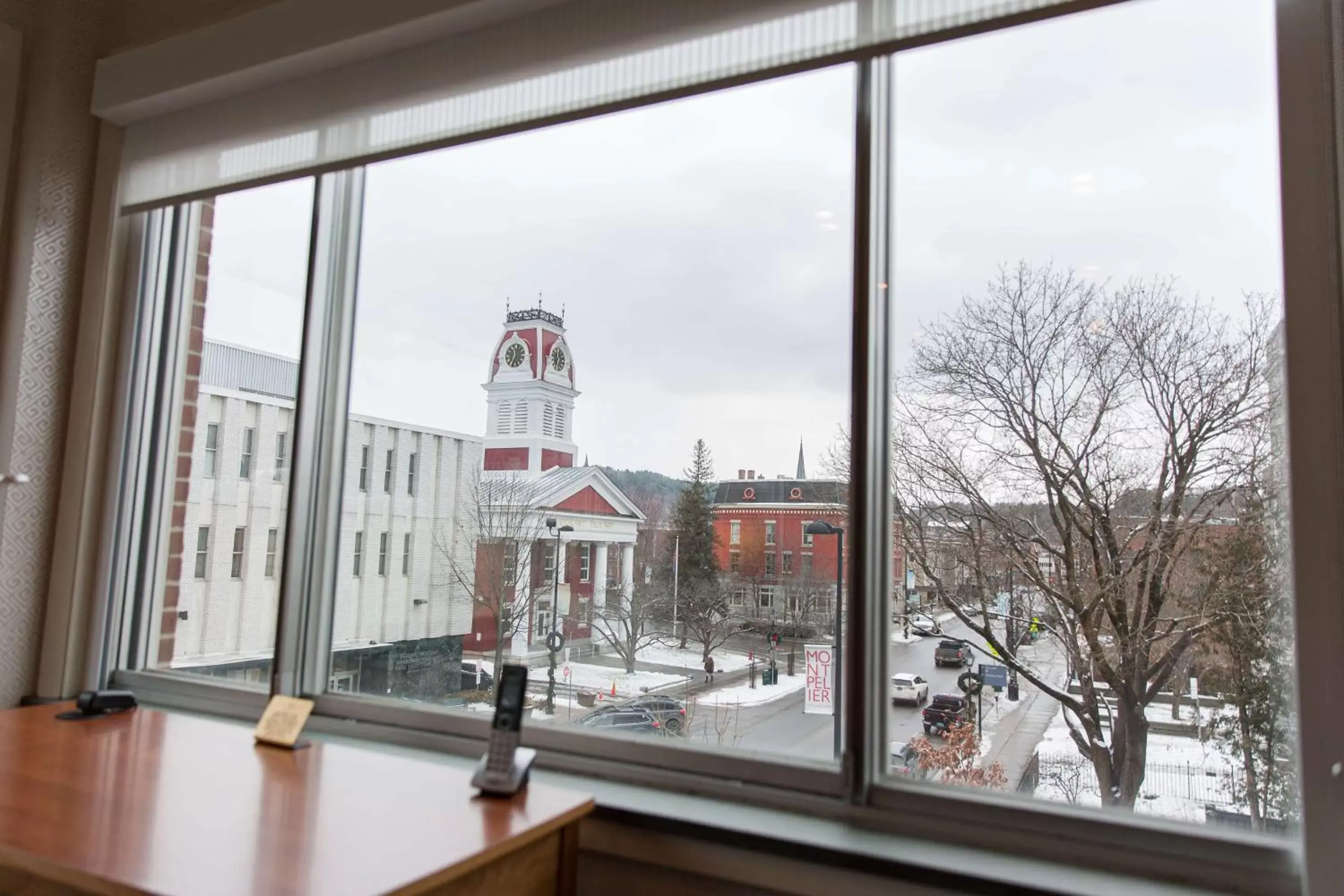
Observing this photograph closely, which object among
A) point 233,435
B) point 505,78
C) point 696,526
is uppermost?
point 505,78

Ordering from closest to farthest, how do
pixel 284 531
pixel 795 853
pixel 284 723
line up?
pixel 795 853, pixel 284 723, pixel 284 531

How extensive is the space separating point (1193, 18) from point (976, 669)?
1.19m

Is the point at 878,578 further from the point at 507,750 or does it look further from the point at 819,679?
the point at 507,750

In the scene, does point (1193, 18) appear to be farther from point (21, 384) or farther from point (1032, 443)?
point (21, 384)

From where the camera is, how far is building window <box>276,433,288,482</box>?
2387 mm

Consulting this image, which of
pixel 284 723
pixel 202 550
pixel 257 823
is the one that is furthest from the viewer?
pixel 202 550

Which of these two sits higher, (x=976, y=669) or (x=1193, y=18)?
(x=1193, y=18)

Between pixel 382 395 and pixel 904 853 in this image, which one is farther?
pixel 382 395

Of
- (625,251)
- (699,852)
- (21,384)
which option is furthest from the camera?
(21,384)

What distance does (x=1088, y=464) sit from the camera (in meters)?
1.51

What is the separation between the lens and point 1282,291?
51.5 inches

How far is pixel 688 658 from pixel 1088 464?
2.83ft

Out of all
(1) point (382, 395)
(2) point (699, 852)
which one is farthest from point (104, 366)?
(2) point (699, 852)

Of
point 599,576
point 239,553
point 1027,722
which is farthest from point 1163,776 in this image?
point 239,553
